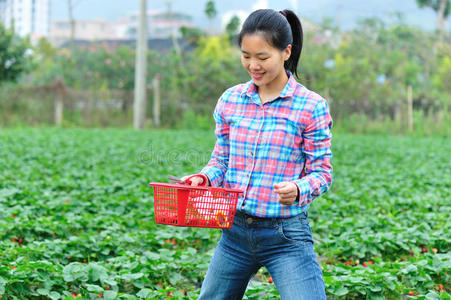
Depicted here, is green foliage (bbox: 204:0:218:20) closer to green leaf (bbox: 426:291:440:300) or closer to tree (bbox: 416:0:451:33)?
tree (bbox: 416:0:451:33)

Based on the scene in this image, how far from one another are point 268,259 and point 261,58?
0.76 m

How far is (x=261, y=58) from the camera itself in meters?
2.17

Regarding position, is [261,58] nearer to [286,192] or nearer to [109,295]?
[286,192]

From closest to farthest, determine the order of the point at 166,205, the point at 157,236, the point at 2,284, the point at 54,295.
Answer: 1. the point at 166,205
2. the point at 2,284
3. the point at 54,295
4. the point at 157,236

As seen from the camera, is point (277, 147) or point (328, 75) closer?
point (277, 147)

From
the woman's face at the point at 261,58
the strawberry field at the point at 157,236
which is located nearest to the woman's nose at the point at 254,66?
the woman's face at the point at 261,58

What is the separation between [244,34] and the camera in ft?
7.20

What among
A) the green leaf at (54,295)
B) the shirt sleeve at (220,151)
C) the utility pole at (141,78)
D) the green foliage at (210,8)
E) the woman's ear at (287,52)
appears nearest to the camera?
the woman's ear at (287,52)

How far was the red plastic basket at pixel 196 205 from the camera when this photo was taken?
2068mm

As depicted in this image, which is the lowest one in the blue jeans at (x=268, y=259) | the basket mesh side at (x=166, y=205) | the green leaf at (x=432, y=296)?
the green leaf at (x=432, y=296)

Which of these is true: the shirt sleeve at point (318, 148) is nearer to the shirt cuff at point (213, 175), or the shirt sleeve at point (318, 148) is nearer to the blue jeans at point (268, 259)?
the blue jeans at point (268, 259)

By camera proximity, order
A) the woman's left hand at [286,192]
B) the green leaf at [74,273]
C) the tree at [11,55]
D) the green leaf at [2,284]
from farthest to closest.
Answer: the tree at [11,55]
the green leaf at [74,273]
the green leaf at [2,284]
the woman's left hand at [286,192]

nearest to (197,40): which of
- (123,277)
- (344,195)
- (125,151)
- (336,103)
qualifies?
(336,103)

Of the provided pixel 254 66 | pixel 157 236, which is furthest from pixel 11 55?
pixel 254 66
